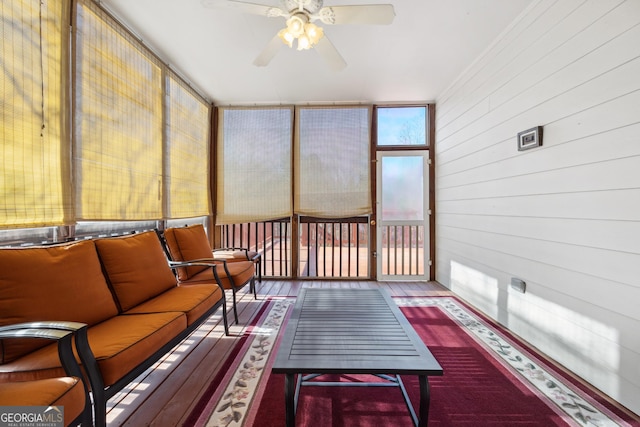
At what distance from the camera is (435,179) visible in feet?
13.3

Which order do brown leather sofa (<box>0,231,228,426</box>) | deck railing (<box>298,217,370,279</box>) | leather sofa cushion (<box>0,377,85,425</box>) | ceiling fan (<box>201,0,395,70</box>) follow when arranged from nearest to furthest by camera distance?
leather sofa cushion (<box>0,377,85,425</box>) → brown leather sofa (<box>0,231,228,426</box>) → ceiling fan (<box>201,0,395,70</box>) → deck railing (<box>298,217,370,279</box>)

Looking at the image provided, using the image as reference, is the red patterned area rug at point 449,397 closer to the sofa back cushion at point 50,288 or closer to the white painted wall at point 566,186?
the white painted wall at point 566,186

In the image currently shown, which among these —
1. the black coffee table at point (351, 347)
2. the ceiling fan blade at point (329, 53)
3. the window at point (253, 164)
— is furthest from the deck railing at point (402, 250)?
the ceiling fan blade at point (329, 53)

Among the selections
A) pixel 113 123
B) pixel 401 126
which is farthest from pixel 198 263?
pixel 401 126

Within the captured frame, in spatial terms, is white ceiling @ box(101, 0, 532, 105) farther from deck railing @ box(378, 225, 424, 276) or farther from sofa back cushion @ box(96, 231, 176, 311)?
deck railing @ box(378, 225, 424, 276)

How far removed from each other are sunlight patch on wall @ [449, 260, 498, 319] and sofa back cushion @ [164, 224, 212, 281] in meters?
3.05

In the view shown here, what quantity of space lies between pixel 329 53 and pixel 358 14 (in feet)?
1.40

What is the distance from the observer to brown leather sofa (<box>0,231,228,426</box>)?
3.74ft

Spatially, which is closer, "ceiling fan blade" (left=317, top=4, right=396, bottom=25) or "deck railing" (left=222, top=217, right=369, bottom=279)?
"ceiling fan blade" (left=317, top=4, right=396, bottom=25)

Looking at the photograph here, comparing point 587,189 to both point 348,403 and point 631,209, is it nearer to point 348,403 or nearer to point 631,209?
point 631,209

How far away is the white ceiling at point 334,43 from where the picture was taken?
7.41ft

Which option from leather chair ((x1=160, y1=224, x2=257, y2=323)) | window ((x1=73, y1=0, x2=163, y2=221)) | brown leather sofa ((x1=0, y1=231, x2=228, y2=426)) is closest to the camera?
brown leather sofa ((x1=0, y1=231, x2=228, y2=426))

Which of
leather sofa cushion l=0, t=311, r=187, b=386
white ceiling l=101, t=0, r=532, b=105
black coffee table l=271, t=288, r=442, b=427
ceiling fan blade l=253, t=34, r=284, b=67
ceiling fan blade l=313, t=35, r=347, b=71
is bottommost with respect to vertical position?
black coffee table l=271, t=288, r=442, b=427

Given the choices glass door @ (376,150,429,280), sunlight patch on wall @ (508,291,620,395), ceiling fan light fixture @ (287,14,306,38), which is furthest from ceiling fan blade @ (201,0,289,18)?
sunlight patch on wall @ (508,291,620,395)
